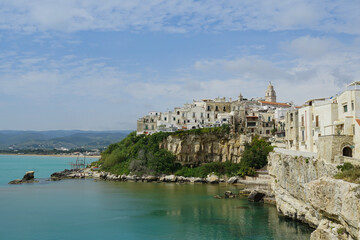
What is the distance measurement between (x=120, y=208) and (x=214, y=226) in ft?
38.5

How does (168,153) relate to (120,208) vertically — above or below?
above

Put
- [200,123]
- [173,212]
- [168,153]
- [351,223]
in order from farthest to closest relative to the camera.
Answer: [200,123]
[168,153]
[173,212]
[351,223]

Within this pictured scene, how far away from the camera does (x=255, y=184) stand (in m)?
49.9

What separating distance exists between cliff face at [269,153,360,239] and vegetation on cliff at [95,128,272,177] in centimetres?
2080

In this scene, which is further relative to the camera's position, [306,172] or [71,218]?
[71,218]

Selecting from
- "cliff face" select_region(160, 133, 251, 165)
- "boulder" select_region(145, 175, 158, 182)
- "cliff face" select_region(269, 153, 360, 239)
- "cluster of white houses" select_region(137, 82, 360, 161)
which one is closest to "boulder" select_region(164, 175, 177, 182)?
"boulder" select_region(145, 175, 158, 182)

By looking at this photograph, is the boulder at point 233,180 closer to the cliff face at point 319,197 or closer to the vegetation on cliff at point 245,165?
the vegetation on cliff at point 245,165

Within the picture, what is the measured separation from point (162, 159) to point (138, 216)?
28451mm

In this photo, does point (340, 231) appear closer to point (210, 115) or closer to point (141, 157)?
point (141, 157)

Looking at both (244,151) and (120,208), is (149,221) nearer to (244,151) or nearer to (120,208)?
(120,208)

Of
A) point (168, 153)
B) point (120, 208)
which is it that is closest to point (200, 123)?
point (168, 153)

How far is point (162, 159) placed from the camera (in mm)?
60125

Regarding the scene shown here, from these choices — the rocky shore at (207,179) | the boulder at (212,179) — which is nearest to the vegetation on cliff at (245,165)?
the boulder at (212,179)

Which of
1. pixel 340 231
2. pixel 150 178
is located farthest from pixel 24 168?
pixel 340 231
